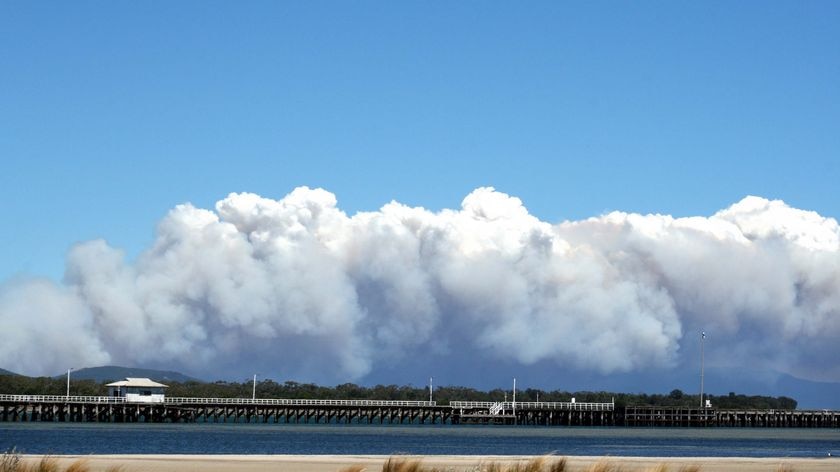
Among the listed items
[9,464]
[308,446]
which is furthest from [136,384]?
[9,464]

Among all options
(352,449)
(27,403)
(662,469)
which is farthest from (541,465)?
(27,403)

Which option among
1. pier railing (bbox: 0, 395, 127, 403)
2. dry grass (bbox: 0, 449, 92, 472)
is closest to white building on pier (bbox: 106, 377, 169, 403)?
pier railing (bbox: 0, 395, 127, 403)

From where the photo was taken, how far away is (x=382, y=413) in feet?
463

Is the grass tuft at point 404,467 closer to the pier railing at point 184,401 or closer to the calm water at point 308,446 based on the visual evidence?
the calm water at point 308,446

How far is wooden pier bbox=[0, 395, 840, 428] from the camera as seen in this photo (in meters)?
128

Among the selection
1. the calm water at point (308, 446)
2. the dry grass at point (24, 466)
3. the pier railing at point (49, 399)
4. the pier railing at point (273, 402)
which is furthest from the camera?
the pier railing at point (273, 402)

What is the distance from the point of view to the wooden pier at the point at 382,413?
12788 cm

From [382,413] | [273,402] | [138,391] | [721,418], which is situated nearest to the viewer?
[138,391]

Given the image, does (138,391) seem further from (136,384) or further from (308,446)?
(308,446)

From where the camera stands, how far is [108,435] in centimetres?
9169

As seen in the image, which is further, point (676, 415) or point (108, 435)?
point (676, 415)

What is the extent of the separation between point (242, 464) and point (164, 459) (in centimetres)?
557

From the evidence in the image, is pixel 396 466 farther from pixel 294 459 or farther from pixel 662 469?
pixel 294 459

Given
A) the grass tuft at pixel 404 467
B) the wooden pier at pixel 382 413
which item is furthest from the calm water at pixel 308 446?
the grass tuft at pixel 404 467
